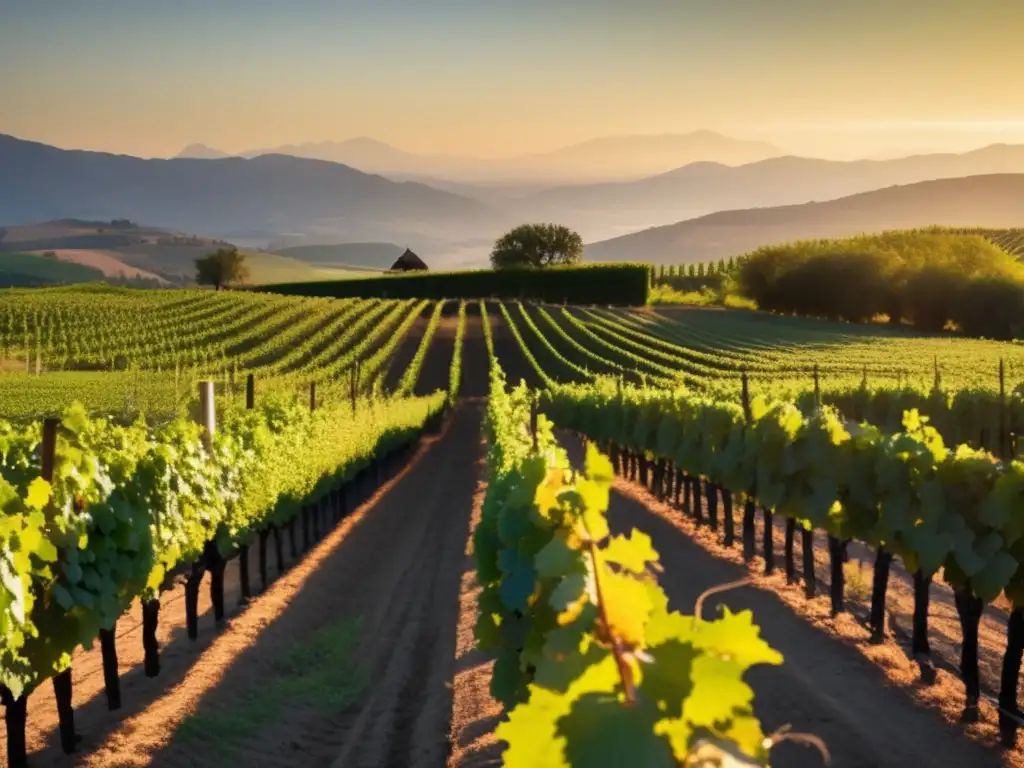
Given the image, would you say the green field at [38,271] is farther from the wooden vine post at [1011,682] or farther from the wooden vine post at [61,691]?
the wooden vine post at [1011,682]

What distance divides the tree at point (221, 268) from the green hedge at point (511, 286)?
14.2 meters

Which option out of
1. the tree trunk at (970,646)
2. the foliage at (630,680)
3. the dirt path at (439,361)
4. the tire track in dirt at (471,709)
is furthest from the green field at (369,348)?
the foliage at (630,680)

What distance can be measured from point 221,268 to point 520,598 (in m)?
101

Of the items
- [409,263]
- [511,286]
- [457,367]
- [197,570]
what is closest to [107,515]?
[197,570]

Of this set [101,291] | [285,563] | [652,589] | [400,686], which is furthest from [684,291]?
[652,589]

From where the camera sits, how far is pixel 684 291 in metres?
102

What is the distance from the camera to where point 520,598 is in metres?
5.78

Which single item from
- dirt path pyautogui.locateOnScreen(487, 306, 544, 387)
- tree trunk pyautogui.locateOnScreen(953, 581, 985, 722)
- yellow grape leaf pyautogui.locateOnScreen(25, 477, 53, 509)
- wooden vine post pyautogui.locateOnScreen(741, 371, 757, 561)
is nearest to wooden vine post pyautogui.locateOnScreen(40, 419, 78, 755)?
yellow grape leaf pyautogui.locateOnScreen(25, 477, 53, 509)

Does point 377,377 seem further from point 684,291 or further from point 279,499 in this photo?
point 684,291

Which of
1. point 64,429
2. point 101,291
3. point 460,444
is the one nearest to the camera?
point 64,429

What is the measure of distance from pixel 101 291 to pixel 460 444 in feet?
127

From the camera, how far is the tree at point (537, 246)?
104750 mm

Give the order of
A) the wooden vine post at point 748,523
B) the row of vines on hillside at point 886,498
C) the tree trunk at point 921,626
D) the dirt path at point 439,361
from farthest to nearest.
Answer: the dirt path at point 439,361, the wooden vine post at point 748,523, the tree trunk at point 921,626, the row of vines on hillside at point 886,498

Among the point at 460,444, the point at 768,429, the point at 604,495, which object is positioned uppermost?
the point at 604,495
